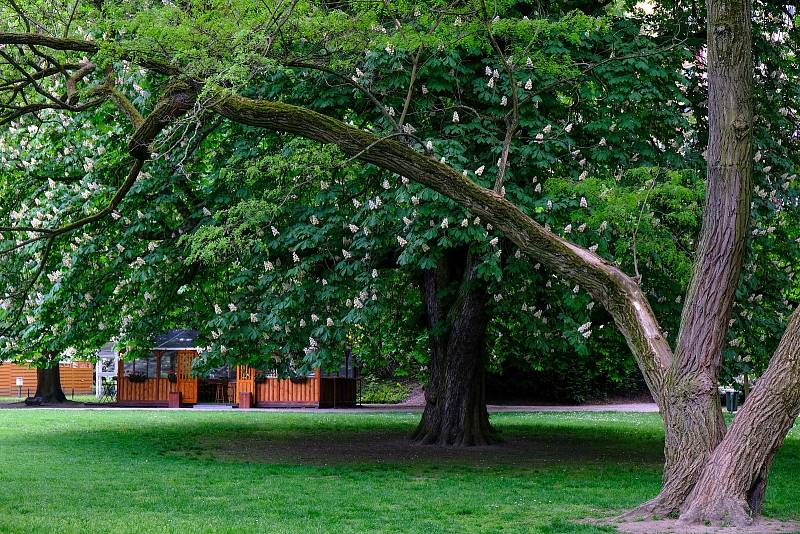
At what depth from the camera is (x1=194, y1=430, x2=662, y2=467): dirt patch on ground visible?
15633 millimetres

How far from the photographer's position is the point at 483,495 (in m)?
11.4

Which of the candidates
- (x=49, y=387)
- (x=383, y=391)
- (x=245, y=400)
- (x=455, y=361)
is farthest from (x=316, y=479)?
(x=383, y=391)

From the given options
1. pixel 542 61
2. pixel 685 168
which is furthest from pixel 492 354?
pixel 542 61

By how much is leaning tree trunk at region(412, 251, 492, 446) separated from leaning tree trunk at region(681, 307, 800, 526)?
798cm

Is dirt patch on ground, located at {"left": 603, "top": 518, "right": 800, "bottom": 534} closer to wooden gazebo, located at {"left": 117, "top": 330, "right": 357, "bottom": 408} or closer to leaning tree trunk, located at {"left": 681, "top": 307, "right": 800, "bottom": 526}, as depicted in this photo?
leaning tree trunk, located at {"left": 681, "top": 307, "right": 800, "bottom": 526}

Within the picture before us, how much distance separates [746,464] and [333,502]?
4.26 metres

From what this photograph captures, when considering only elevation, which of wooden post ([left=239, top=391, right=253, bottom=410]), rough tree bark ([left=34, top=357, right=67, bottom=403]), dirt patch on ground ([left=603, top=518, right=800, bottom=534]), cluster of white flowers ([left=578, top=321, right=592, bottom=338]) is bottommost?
dirt patch on ground ([left=603, top=518, right=800, bottom=534])

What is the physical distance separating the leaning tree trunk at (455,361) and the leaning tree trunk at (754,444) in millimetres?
7979

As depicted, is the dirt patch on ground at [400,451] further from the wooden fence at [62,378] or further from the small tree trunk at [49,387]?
the wooden fence at [62,378]

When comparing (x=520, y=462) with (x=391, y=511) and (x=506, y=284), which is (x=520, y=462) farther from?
(x=391, y=511)

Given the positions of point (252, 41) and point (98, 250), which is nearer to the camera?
point (252, 41)

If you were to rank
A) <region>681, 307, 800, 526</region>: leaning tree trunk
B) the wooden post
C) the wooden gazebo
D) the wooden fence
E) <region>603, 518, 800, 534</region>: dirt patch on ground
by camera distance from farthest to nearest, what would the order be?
1. the wooden fence
2. the wooden gazebo
3. the wooden post
4. <region>681, 307, 800, 526</region>: leaning tree trunk
5. <region>603, 518, 800, 534</region>: dirt patch on ground

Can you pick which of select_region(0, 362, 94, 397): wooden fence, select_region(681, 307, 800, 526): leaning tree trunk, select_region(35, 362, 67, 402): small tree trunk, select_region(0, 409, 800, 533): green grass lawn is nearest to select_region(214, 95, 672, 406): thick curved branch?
select_region(681, 307, 800, 526): leaning tree trunk

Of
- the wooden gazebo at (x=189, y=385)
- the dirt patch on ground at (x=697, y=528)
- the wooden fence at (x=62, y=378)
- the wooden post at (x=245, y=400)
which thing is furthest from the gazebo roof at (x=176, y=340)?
the dirt patch on ground at (x=697, y=528)
